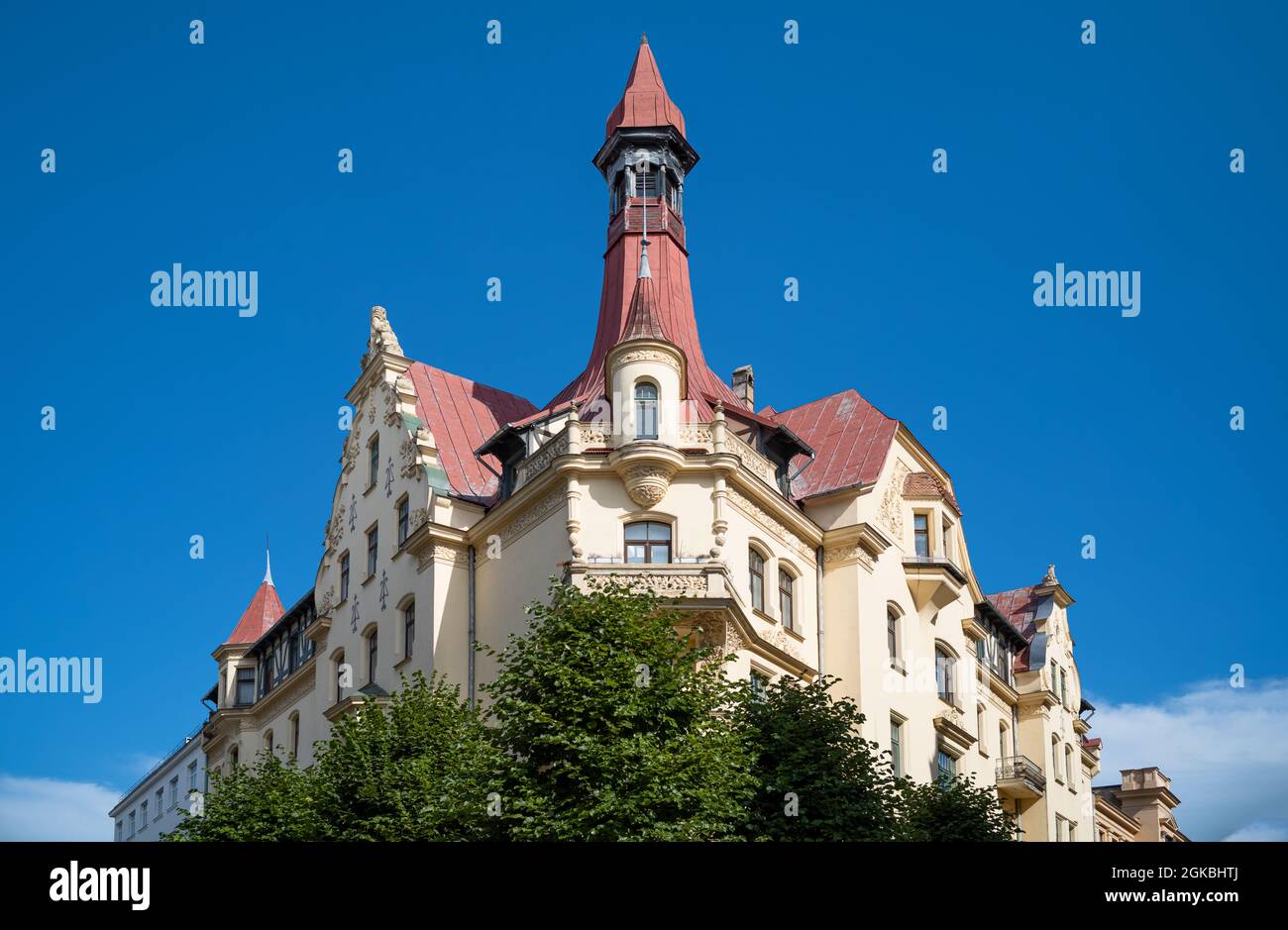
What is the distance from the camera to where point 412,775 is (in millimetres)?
35969

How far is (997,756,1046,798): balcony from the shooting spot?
2197 inches

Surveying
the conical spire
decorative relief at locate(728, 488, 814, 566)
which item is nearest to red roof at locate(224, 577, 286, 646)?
the conical spire

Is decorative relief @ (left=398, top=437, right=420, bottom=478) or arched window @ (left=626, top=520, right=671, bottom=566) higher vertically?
decorative relief @ (left=398, top=437, right=420, bottom=478)

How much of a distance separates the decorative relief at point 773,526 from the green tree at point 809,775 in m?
6.36

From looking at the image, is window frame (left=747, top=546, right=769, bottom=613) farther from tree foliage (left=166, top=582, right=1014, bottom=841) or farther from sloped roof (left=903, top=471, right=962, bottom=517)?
sloped roof (left=903, top=471, right=962, bottom=517)

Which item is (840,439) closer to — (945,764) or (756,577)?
(756,577)

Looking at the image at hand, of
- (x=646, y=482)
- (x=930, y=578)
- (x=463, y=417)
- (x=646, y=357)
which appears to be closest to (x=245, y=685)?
(x=463, y=417)

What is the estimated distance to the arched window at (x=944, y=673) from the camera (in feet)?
164

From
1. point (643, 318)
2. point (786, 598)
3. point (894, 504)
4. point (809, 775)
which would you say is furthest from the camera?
point (894, 504)

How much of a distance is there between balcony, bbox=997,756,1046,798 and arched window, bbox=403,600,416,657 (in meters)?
21.3

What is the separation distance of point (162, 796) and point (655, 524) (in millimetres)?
48780

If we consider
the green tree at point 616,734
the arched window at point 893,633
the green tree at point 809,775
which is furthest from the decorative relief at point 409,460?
the green tree at point 809,775

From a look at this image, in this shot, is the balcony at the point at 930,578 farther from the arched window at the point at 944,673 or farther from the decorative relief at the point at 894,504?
the arched window at the point at 944,673
